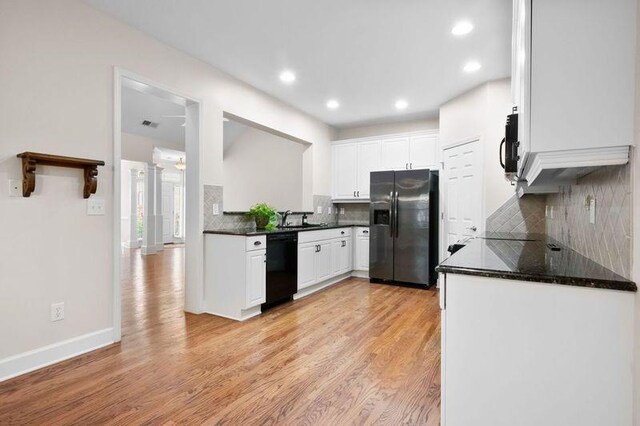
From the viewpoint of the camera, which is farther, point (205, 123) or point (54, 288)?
point (205, 123)

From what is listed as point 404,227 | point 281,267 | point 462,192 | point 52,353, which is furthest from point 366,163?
point 52,353

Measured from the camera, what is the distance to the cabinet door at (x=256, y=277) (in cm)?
337

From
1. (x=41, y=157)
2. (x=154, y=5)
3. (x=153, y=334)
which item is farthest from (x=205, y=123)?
(x=153, y=334)

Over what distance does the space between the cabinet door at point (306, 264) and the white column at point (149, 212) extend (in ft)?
18.1

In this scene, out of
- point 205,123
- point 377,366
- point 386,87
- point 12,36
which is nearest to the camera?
point 12,36

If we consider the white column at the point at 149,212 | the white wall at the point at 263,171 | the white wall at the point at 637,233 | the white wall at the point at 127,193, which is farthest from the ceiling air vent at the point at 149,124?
the white wall at the point at 637,233

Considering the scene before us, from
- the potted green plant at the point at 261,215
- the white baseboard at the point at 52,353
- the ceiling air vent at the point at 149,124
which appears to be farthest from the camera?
the ceiling air vent at the point at 149,124

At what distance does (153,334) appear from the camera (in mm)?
2951

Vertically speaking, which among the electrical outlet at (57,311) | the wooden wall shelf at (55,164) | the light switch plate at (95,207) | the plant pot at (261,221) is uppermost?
the wooden wall shelf at (55,164)

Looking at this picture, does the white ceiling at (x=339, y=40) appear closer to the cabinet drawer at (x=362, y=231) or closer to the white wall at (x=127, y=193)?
the cabinet drawer at (x=362, y=231)

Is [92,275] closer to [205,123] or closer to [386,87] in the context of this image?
[205,123]

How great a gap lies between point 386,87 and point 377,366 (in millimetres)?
3243

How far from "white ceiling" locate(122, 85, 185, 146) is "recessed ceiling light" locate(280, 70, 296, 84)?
2728mm

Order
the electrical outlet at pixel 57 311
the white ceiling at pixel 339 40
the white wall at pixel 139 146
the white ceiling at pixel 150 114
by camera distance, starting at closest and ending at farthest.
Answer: the electrical outlet at pixel 57 311 < the white ceiling at pixel 339 40 < the white ceiling at pixel 150 114 < the white wall at pixel 139 146
